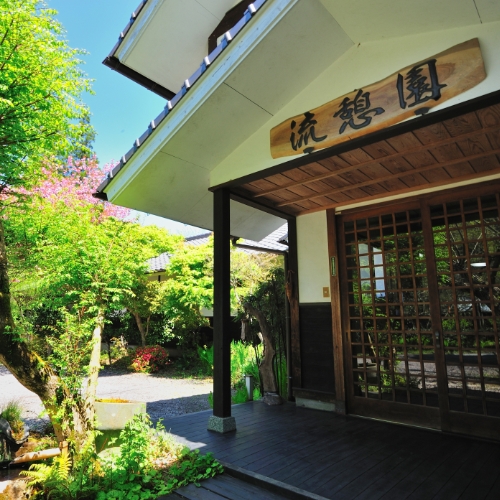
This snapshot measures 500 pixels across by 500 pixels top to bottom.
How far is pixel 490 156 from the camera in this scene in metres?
3.48

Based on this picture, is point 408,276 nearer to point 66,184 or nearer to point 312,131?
point 312,131

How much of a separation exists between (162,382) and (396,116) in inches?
340

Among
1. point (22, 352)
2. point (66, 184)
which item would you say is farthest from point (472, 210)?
point (66, 184)

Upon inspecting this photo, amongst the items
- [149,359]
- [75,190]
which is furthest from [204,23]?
[149,359]

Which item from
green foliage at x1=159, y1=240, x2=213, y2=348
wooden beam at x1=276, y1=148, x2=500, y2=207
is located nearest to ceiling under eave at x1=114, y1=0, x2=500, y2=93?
wooden beam at x1=276, y1=148, x2=500, y2=207

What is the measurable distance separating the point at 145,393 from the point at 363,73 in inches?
298

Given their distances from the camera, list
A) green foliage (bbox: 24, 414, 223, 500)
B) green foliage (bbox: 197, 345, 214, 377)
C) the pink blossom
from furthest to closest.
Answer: green foliage (bbox: 197, 345, 214, 377)
the pink blossom
green foliage (bbox: 24, 414, 223, 500)

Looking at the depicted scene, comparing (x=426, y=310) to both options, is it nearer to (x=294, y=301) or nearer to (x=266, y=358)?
(x=294, y=301)

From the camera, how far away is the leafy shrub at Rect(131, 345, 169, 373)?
1068 centimetres

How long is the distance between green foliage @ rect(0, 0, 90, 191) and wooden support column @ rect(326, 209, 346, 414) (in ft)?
12.3

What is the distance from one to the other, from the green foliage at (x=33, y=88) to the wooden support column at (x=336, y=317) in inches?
148

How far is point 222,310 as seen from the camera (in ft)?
13.0

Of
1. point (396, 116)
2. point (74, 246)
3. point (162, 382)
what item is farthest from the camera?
point (162, 382)

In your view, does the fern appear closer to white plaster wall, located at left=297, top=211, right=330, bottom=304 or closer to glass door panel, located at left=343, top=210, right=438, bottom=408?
glass door panel, located at left=343, top=210, right=438, bottom=408
